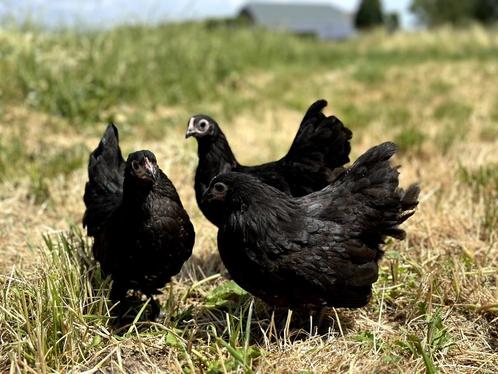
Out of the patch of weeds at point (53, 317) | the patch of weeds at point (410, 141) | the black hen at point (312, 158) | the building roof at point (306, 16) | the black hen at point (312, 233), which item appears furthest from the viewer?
the building roof at point (306, 16)

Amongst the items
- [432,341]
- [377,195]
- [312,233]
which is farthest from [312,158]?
[432,341]

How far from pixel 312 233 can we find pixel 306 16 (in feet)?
179

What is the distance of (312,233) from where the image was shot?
2.76 m

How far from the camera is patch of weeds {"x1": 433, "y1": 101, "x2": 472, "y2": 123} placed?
779 cm

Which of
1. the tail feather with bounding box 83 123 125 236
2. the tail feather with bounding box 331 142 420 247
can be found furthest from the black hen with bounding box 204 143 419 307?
the tail feather with bounding box 83 123 125 236

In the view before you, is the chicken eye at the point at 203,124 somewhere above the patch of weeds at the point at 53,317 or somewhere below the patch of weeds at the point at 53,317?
above

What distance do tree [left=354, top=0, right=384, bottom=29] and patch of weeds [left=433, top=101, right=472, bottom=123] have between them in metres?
45.8

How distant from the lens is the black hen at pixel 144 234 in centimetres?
278

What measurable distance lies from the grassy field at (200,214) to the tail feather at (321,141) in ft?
2.63

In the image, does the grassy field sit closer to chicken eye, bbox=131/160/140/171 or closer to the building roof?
chicken eye, bbox=131/160/140/171

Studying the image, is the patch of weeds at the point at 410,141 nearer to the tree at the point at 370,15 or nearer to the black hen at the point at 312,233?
the black hen at the point at 312,233

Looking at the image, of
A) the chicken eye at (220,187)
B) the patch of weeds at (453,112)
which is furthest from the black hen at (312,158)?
the patch of weeds at (453,112)

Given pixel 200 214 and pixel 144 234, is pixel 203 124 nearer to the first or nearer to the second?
pixel 200 214

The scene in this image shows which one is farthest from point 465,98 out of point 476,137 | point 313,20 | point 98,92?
point 313,20
